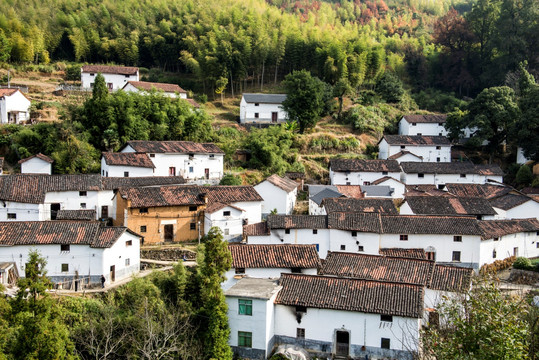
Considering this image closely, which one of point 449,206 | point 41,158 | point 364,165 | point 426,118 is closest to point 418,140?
point 426,118

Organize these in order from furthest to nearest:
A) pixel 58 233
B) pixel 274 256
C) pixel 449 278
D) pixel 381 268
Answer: pixel 274 256, pixel 58 233, pixel 381 268, pixel 449 278

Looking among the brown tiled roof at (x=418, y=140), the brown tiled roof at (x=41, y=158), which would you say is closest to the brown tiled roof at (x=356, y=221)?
the brown tiled roof at (x=418, y=140)

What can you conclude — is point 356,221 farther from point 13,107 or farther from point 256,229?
point 13,107

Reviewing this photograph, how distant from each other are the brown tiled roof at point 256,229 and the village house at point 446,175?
1402 centimetres

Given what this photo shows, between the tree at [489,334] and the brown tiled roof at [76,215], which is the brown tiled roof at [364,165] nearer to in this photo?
the brown tiled roof at [76,215]

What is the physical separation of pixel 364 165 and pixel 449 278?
15.8 meters

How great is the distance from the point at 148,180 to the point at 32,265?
42.7 ft

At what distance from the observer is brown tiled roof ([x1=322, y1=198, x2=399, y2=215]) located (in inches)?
1044

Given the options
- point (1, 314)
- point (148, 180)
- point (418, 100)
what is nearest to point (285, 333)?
point (1, 314)

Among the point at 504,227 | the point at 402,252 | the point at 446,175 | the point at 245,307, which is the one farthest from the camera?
the point at 446,175

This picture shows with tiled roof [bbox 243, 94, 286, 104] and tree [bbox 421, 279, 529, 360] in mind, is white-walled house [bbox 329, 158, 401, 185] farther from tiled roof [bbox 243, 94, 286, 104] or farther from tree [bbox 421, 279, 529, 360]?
tree [bbox 421, 279, 529, 360]

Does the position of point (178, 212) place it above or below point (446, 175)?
below

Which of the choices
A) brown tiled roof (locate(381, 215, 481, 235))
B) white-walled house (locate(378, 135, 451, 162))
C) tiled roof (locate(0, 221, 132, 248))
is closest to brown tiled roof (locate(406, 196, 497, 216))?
brown tiled roof (locate(381, 215, 481, 235))

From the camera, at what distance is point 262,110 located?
4212 cm
